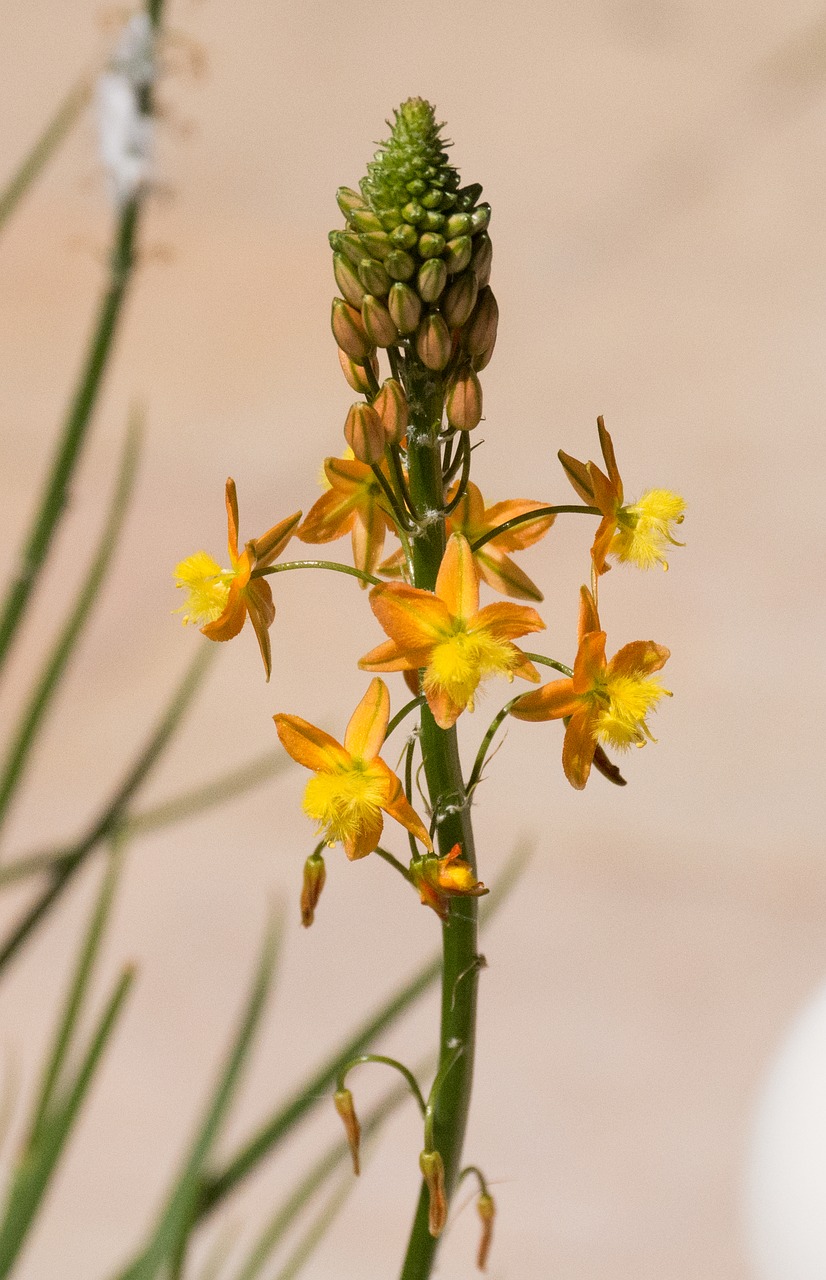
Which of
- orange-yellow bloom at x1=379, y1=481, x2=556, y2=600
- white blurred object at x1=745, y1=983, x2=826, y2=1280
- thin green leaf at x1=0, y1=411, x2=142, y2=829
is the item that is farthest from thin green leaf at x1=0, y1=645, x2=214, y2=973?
white blurred object at x1=745, y1=983, x2=826, y2=1280

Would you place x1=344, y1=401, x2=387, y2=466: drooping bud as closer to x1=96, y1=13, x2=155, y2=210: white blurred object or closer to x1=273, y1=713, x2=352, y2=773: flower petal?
x1=273, y1=713, x2=352, y2=773: flower petal

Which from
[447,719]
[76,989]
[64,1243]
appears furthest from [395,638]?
[64,1243]

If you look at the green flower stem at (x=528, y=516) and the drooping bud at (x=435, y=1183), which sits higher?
the green flower stem at (x=528, y=516)

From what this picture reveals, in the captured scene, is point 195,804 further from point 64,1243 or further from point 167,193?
point 64,1243

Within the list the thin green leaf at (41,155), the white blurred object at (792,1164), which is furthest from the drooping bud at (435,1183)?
the white blurred object at (792,1164)

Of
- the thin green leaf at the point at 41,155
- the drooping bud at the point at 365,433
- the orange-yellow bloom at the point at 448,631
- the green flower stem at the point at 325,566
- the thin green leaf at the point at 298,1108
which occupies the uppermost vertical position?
the thin green leaf at the point at 41,155

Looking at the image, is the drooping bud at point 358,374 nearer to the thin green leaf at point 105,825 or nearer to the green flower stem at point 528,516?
the green flower stem at point 528,516
